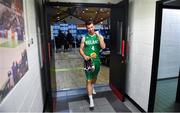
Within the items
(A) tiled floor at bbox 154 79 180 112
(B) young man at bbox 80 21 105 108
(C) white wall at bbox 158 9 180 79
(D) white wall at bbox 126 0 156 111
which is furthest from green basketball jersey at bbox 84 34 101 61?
(C) white wall at bbox 158 9 180 79

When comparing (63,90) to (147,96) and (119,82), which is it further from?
(147,96)

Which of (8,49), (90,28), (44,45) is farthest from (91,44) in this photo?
(8,49)

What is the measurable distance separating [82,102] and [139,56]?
57.1 inches

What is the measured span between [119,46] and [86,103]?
138 cm

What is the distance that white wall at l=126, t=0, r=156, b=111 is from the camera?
2.32 meters

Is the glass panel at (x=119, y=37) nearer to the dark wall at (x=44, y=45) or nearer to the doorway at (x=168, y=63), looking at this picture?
the doorway at (x=168, y=63)

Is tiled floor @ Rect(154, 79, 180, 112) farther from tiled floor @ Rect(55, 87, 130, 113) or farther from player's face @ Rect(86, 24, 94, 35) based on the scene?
player's face @ Rect(86, 24, 94, 35)

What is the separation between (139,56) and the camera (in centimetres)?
263

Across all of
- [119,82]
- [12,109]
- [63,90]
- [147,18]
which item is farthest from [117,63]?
[12,109]

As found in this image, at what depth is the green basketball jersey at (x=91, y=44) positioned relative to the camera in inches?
108

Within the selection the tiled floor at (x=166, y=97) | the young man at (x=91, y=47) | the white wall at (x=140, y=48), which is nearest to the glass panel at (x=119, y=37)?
the white wall at (x=140, y=48)

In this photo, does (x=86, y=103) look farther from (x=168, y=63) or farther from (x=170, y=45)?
(x=170, y=45)

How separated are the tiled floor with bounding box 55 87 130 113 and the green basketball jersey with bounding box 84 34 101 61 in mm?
910

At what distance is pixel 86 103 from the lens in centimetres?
293
